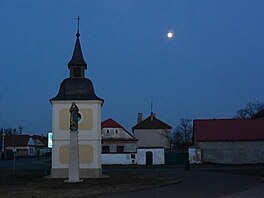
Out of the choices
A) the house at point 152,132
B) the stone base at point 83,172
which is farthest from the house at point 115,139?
the stone base at point 83,172

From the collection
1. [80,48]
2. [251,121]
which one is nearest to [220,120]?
[251,121]

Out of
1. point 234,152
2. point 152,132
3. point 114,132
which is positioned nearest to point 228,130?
point 234,152

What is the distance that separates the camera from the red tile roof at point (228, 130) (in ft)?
188

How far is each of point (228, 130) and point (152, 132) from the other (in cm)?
2676

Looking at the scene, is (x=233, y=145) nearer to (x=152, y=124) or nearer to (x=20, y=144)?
(x=152, y=124)

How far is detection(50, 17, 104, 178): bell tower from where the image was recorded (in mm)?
33875

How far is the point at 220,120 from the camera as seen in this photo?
61875 millimetres

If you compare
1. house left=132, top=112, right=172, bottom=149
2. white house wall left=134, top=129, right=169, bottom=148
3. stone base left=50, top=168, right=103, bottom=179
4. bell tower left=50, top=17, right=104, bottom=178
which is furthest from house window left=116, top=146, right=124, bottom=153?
stone base left=50, top=168, right=103, bottom=179

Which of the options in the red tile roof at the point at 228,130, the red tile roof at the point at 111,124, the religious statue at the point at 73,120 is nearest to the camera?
the religious statue at the point at 73,120

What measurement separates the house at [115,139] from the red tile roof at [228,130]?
12.3 meters

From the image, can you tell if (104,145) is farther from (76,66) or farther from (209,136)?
(76,66)

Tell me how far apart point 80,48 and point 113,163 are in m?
23.8

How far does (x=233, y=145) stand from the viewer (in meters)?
56.7

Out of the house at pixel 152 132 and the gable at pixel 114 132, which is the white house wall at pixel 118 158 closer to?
the gable at pixel 114 132
